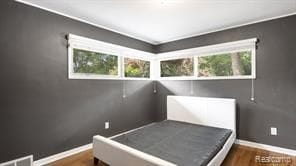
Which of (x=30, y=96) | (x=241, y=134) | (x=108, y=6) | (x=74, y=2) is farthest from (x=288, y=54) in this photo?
(x=30, y=96)

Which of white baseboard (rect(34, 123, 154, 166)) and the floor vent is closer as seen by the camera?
the floor vent

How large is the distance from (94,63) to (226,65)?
2.83 metres

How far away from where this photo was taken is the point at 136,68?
4297 mm

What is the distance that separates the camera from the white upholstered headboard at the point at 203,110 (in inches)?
127

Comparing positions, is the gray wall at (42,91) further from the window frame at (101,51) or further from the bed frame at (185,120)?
the bed frame at (185,120)

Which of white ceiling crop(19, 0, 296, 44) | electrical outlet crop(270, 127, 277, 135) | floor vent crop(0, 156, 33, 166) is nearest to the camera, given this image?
floor vent crop(0, 156, 33, 166)

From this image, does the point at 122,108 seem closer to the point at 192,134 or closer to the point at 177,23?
the point at 192,134

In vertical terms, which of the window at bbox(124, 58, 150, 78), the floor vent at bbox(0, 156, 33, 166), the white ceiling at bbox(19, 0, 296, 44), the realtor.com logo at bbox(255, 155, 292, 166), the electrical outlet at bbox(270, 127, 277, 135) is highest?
the white ceiling at bbox(19, 0, 296, 44)

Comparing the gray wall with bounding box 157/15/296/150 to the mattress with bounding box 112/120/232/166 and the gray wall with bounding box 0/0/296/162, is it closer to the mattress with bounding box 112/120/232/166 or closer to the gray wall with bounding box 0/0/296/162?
the gray wall with bounding box 0/0/296/162

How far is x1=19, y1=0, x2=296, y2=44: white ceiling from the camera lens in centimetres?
245

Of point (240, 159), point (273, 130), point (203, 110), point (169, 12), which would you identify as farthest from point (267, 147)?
point (169, 12)

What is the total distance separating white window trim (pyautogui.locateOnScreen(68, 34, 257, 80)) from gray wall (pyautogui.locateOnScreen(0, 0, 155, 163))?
0.38ft

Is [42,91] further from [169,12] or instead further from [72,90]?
[169,12]

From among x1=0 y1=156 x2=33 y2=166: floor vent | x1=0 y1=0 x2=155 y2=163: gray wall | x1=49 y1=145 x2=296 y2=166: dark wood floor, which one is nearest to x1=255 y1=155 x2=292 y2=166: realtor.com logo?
x1=49 y1=145 x2=296 y2=166: dark wood floor
